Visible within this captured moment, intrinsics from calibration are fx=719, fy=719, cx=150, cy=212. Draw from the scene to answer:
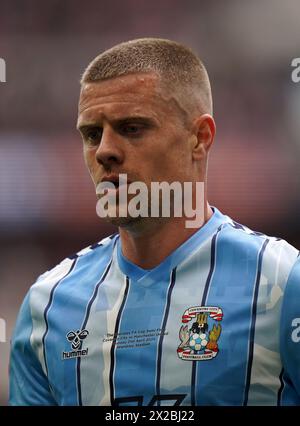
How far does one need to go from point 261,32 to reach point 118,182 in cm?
165

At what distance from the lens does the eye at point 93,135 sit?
1479 mm

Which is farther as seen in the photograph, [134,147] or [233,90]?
[233,90]

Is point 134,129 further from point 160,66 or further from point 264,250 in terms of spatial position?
point 264,250

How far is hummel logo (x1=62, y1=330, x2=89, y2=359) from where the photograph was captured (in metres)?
1.50

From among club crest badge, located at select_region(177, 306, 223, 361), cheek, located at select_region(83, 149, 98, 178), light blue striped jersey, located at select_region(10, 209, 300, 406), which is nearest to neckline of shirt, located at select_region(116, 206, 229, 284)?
light blue striped jersey, located at select_region(10, 209, 300, 406)

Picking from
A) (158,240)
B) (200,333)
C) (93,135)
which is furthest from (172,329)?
(93,135)

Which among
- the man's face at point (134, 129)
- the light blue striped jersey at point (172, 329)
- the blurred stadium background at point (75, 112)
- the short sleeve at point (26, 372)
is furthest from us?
the blurred stadium background at point (75, 112)

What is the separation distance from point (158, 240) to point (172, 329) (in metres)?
0.19

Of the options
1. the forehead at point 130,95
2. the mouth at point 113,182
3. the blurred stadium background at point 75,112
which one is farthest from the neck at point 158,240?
the blurred stadium background at point 75,112

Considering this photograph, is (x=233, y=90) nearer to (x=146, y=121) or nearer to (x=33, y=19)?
(x=33, y=19)

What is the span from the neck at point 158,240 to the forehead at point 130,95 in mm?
250

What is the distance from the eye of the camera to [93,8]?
10.5 feet

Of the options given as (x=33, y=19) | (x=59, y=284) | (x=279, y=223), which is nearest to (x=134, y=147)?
(x=59, y=284)

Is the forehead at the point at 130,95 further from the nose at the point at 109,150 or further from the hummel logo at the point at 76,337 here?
the hummel logo at the point at 76,337
